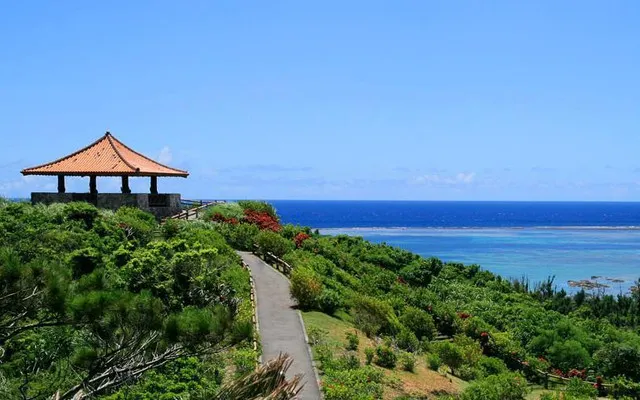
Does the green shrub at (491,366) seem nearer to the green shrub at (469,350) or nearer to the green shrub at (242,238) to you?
the green shrub at (469,350)

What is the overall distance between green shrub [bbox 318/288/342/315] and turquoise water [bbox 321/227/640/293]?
42.0 m

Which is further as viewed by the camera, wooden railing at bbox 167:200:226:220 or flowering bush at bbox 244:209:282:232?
flowering bush at bbox 244:209:282:232

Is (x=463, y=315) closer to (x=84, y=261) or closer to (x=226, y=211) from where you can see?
(x=226, y=211)

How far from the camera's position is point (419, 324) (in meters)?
30.2

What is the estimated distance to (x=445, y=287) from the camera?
44.7 meters

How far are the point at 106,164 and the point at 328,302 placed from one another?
51.6ft

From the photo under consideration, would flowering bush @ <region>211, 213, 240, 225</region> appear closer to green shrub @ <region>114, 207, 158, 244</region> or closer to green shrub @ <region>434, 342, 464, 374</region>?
green shrub @ <region>114, 207, 158, 244</region>

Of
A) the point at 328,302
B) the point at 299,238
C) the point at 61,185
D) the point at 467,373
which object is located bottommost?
the point at 467,373

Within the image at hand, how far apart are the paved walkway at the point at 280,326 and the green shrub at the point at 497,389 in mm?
4326

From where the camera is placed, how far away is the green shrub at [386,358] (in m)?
21.7

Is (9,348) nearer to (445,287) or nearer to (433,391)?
(433,391)

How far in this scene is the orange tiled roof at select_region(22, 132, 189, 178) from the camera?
118 ft

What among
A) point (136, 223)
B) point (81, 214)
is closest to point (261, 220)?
point (136, 223)

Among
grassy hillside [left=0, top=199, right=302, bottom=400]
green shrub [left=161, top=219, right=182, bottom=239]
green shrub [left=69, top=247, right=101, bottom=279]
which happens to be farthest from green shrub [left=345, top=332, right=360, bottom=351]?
green shrub [left=161, top=219, right=182, bottom=239]
